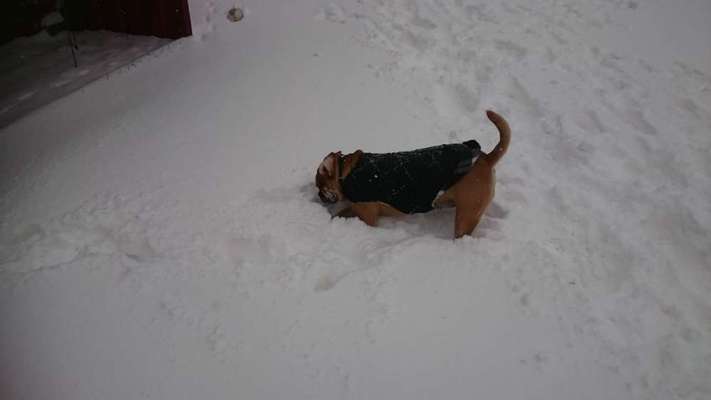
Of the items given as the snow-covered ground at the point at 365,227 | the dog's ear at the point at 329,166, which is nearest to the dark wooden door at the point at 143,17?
the snow-covered ground at the point at 365,227

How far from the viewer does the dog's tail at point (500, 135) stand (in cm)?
241

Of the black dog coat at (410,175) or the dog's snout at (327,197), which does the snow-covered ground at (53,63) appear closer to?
the dog's snout at (327,197)

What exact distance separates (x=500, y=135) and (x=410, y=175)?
524 millimetres

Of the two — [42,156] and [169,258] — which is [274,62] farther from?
[169,258]

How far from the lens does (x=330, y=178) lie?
2.82m

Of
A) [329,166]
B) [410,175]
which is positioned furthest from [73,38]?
[410,175]

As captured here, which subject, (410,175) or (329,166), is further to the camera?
(329,166)

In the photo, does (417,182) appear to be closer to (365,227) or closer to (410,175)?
(410,175)

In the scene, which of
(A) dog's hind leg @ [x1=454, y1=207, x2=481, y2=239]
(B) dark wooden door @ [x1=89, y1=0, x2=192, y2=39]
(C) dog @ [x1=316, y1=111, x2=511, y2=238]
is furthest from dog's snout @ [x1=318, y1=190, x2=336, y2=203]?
(B) dark wooden door @ [x1=89, y1=0, x2=192, y2=39]

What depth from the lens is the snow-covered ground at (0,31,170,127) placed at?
3.97 meters

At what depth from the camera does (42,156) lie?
3.44m

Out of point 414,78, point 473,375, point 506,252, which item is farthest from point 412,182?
point 414,78

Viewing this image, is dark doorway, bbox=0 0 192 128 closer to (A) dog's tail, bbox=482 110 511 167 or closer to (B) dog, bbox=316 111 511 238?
(B) dog, bbox=316 111 511 238

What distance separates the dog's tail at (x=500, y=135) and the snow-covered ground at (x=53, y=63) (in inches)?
136
